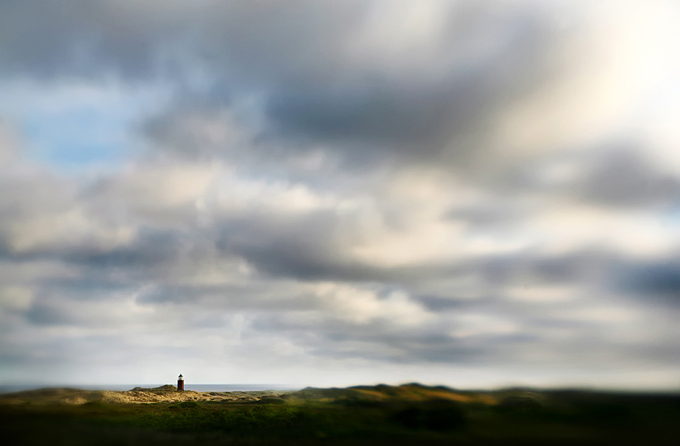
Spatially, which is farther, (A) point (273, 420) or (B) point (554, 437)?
(A) point (273, 420)

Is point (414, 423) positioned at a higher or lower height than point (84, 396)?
higher

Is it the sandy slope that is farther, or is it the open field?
the sandy slope

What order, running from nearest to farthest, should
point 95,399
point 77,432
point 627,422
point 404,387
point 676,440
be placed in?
point 77,432 < point 676,440 < point 627,422 < point 404,387 < point 95,399

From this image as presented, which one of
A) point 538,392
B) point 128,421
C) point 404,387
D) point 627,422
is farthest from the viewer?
point 404,387

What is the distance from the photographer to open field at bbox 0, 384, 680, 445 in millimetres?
39531

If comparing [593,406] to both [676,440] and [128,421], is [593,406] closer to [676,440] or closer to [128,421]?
[676,440]

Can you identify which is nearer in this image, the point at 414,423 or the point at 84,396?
the point at 414,423

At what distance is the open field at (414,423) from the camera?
39.5 meters

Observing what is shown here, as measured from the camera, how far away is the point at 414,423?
44.5 meters

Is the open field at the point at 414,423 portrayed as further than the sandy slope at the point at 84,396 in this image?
No

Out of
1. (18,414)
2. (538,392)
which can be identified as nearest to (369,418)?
(538,392)

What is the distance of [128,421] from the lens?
4938cm

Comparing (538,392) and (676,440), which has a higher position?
(538,392)

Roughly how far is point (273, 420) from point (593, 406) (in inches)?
1311
